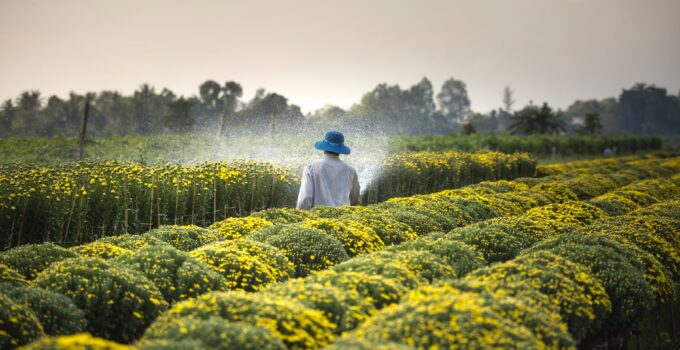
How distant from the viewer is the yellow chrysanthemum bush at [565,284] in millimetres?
5730

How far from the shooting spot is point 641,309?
6883mm

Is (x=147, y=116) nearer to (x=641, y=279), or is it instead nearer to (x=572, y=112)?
(x=641, y=279)

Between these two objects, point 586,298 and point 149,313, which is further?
point 586,298

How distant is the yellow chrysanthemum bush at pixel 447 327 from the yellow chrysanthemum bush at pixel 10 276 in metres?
3.21

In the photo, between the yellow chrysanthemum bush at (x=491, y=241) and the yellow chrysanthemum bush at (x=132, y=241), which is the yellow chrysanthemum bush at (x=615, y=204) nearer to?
the yellow chrysanthemum bush at (x=491, y=241)

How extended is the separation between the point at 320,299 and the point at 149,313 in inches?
65.9

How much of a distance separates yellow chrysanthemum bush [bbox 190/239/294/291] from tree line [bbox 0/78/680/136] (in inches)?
510

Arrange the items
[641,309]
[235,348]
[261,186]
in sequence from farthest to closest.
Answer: [261,186]
[641,309]
[235,348]

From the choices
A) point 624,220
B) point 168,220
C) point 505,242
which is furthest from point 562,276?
point 168,220

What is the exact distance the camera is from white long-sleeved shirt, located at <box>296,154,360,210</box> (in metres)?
10.3

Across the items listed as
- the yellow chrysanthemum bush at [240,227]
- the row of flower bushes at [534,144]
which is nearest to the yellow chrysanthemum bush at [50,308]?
the yellow chrysanthemum bush at [240,227]

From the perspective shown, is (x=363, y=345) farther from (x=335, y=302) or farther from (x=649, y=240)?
(x=649, y=240)

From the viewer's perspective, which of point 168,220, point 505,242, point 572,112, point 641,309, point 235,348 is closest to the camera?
point 235,348

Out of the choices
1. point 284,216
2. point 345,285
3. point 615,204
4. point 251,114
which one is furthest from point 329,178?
point 251,114
